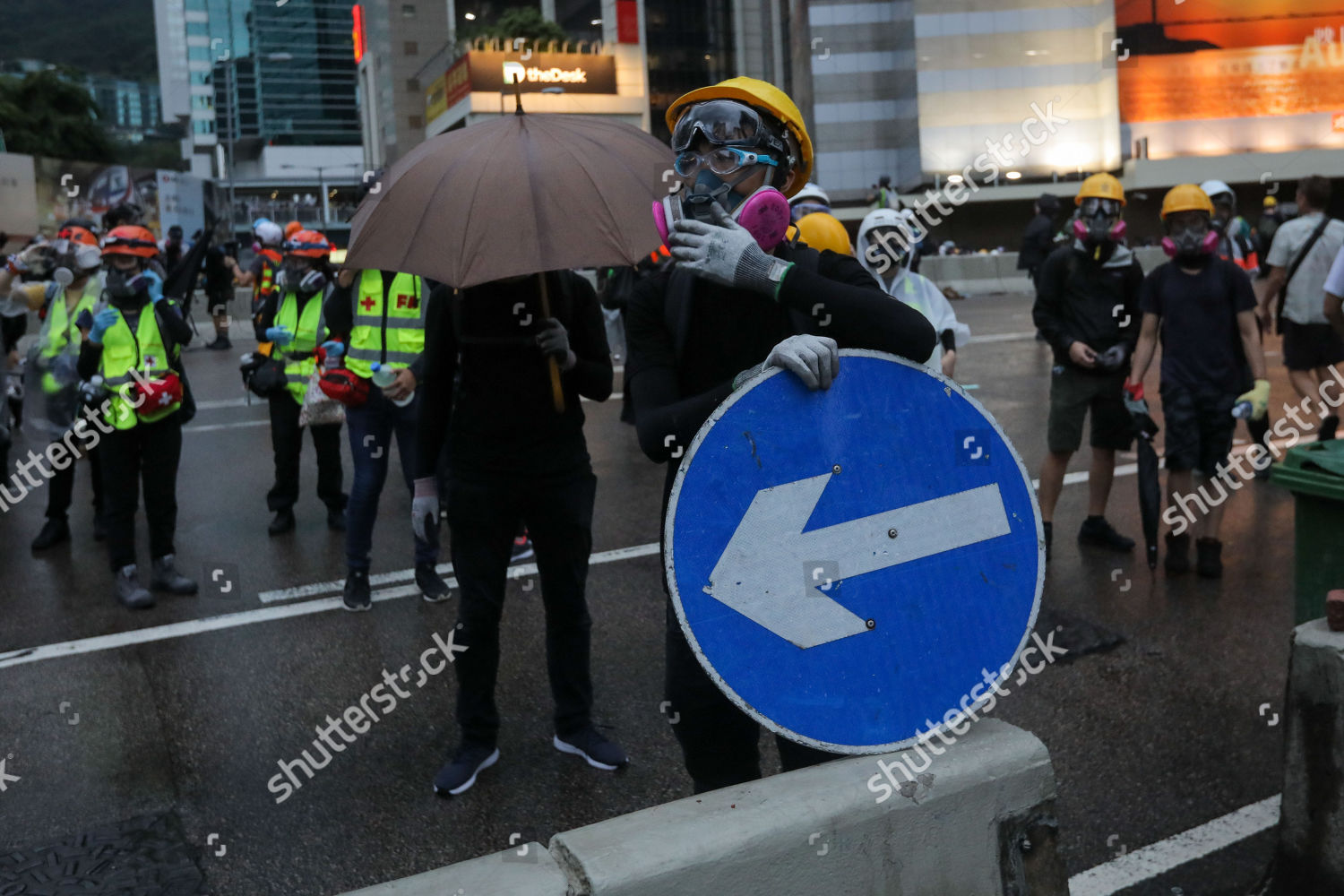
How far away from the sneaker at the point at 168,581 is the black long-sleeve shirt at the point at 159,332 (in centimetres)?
104

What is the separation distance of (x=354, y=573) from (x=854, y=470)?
14.4 ft

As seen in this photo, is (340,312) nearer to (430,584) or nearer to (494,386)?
(430,584)

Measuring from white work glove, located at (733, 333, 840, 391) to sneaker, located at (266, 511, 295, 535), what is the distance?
643 centimetres

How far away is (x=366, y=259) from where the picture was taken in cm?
358

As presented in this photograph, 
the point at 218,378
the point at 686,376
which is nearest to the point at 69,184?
the point at 218,378

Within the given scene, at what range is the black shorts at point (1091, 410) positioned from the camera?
6.51 meters

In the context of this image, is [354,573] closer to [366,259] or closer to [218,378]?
[366,259]

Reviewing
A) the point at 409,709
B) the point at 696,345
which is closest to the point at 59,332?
the point at 409,709

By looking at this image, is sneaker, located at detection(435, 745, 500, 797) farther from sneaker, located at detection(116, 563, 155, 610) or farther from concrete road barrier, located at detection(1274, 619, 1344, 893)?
sneaker, located at detection(116, 563, 155, 610)

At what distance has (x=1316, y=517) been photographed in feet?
13.2

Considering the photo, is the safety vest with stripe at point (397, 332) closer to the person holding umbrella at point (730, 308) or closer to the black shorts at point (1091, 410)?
the black shorts at point (1091, 410)

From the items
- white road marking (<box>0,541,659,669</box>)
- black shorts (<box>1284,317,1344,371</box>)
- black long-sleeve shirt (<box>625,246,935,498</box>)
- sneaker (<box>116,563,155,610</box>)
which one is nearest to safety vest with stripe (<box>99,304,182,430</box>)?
sneaker (<box>116,563,155,610</box>)

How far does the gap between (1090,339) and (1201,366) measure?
0.58 metres

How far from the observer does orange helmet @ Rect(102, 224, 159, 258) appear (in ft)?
20.3
